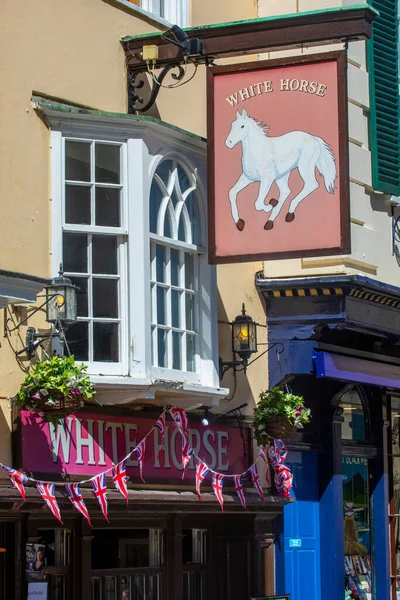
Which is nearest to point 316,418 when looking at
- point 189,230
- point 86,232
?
point 189,230

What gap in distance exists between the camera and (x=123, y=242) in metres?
11.6

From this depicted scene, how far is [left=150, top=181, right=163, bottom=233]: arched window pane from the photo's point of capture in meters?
11.9

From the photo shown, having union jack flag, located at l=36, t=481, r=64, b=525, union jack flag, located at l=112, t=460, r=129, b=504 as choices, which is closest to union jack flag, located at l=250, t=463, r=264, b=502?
union jack flag, located at l=112, t=460, r=129, b=504

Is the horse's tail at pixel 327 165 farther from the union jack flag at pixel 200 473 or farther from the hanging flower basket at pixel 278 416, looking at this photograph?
the union jack flag at pixel 200 473

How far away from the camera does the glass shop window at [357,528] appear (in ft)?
51.8

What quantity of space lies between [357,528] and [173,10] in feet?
21.5

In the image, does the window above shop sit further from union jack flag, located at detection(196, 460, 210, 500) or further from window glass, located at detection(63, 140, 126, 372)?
union jack flag, located at detection(196, 460, 210, 500)

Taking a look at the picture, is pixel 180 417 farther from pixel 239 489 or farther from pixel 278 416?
pixel 278 416

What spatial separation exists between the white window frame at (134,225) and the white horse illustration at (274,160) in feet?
2.22

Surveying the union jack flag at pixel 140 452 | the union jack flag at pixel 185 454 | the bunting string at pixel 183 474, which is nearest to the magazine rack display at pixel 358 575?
the bunting string at pixel 183 474

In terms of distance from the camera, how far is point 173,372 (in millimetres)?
11852

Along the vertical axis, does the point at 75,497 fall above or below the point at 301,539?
above

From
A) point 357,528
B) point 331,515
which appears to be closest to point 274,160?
point 331,515

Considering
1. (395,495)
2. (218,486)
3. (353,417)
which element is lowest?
(395,495)
